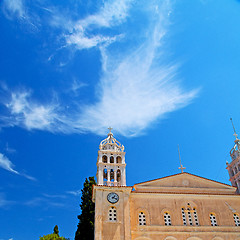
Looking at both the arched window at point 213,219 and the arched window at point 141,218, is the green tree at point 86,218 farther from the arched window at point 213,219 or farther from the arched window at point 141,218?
the arched window at point 213,219

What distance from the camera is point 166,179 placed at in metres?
29.2

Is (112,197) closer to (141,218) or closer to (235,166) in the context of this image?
(141,218)

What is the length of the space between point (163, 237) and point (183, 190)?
5.68m

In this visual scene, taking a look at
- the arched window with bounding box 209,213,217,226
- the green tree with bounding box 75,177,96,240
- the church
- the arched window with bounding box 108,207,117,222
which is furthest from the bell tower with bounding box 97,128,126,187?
the arched window with bounding box 209,213,217,226

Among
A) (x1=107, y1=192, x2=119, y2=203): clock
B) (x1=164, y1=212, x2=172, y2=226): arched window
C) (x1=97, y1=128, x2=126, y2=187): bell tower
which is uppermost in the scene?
(x1=97, y1=128, x2=126, y2=187): bell tower

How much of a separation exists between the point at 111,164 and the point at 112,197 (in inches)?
155

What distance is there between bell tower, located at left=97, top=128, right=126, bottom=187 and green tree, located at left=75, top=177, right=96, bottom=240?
601cm

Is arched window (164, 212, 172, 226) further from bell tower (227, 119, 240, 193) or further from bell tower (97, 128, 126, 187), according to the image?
bell tower (227, 119, 240, 193)

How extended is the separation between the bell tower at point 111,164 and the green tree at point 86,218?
601 centimetres

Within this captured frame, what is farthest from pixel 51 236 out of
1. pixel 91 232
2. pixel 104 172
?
pixel 104 172

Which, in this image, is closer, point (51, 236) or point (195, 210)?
point (195, 210)

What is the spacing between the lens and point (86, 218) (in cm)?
3194

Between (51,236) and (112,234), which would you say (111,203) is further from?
(51,236)

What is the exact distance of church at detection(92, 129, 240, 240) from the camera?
2502cm
